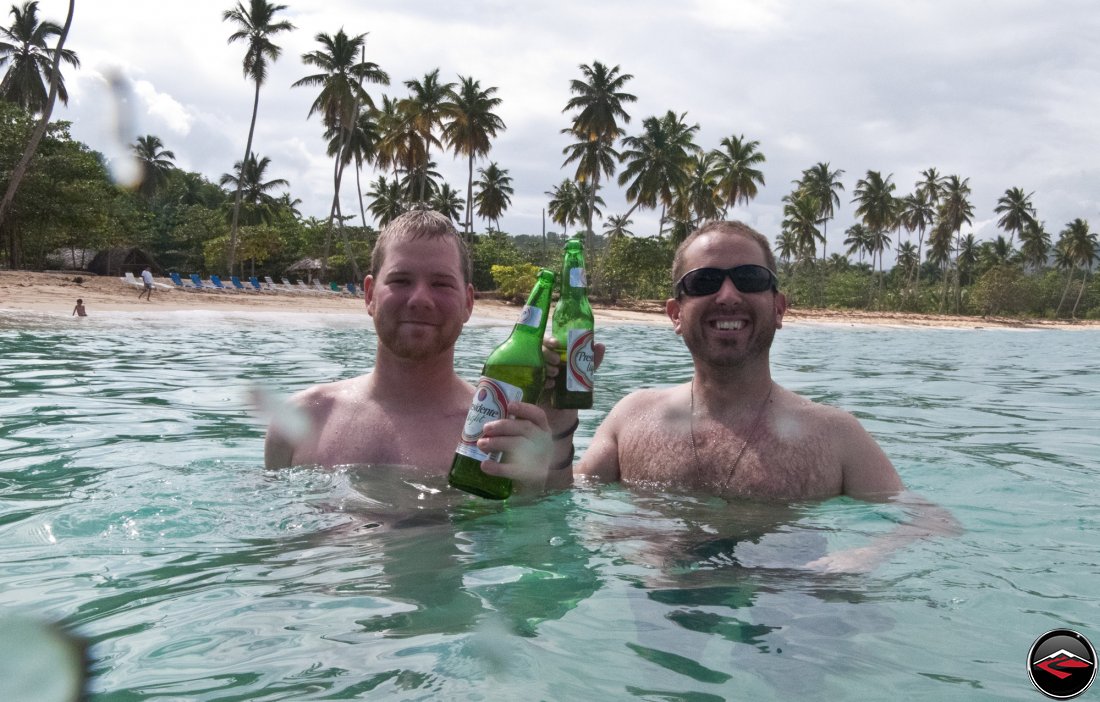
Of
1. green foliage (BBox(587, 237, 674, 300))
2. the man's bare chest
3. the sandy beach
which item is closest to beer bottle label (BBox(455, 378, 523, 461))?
the man's bare chest

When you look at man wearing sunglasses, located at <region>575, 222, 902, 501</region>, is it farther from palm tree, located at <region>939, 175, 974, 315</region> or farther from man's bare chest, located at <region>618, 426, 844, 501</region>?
palm tree, located at <region>939, 175, 974, 315</region>

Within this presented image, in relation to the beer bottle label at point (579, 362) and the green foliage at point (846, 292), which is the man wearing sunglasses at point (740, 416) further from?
the green foliage at point (846, 292)

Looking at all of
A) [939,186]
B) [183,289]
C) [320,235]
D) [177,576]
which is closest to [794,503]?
[177,576]

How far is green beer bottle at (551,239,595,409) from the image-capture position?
8.93 feet

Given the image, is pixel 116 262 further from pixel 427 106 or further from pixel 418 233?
pixel 418 233

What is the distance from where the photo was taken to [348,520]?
320 centimetres

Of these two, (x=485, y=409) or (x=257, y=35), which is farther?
(x=257, y=35)

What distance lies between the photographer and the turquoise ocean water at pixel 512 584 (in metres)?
1.99

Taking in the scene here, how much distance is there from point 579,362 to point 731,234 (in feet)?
3.52

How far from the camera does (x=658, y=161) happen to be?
150 feet

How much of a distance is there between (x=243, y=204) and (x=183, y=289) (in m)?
25.5

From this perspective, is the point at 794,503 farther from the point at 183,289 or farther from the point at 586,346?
the point at 183,289

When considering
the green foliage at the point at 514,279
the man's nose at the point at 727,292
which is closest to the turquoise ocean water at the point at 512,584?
the man's nose at the point at 727,292

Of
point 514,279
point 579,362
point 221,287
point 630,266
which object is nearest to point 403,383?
point 579,362
